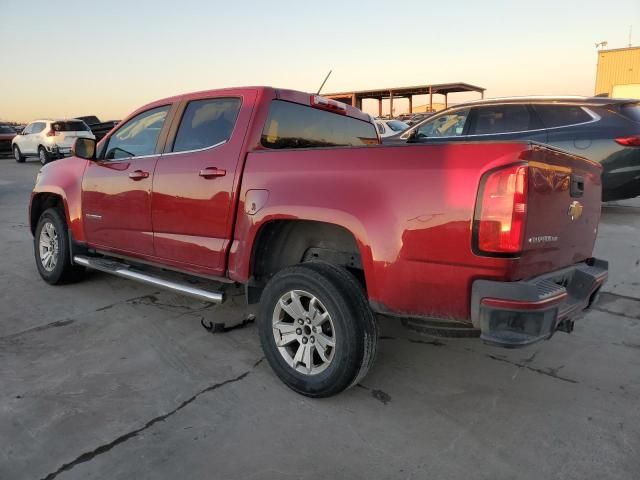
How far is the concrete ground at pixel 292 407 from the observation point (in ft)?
7.56

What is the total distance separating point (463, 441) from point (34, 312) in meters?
3.74

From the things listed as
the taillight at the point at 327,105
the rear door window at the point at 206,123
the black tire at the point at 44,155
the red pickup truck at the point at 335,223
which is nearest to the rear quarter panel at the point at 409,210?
the red pickup truck at the point at 335,223

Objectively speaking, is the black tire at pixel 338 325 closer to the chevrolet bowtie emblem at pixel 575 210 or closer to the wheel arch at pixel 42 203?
the chevrolet bowtie emblem at pixel 575 210

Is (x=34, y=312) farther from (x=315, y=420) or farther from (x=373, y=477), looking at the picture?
(x=373, y=477)

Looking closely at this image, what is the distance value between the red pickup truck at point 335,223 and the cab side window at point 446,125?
3994 mm

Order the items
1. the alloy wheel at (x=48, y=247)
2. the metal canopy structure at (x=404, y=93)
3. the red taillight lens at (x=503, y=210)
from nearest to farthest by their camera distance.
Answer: the red taillight lens at (x=503, y=210), the alloy wheel at (x=48, y=247), the metal canopy structure at (x=404, y=93)

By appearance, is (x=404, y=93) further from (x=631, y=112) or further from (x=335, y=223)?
(x=335, y=223)

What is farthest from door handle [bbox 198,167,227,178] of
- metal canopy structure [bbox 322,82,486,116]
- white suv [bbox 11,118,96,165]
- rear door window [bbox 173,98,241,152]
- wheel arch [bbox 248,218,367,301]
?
metal canopy structure [bbox 322,82,486,116]

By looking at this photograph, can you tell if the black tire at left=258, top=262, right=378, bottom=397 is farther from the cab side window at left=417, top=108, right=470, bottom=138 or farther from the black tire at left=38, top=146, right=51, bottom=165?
the black tire at left=38, top=146, right=51, bottom=165

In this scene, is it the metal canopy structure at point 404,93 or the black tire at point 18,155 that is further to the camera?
the metal canopy structure at point 404,93

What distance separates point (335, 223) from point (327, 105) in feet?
5.20

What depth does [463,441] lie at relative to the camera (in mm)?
2477

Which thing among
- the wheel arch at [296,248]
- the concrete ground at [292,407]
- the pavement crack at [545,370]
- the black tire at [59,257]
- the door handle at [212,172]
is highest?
the door handle at [212,172]

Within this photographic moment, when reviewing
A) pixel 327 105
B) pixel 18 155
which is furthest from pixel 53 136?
pixel 327 105
